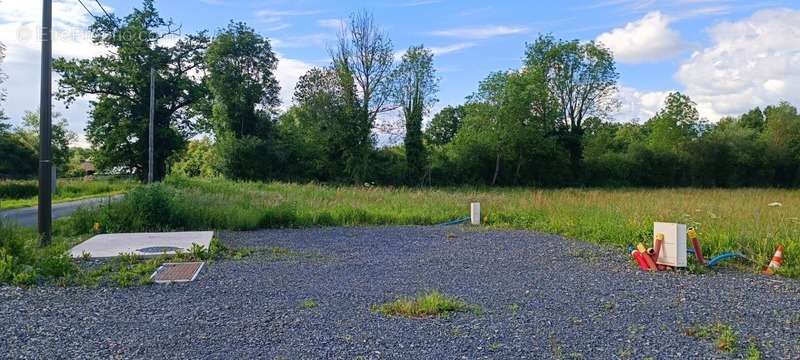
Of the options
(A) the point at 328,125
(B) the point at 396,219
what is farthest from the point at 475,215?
(A) the point at 328,125

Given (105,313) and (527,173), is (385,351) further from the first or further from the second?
(527,173)

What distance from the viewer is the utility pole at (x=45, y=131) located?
27.8 ft

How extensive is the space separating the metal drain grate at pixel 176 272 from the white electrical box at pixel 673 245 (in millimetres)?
5961

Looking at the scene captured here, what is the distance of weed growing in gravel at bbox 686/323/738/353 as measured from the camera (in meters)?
3.86

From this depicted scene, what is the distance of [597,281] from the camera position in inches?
251

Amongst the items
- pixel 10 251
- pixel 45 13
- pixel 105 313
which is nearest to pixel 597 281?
pixel 105 313

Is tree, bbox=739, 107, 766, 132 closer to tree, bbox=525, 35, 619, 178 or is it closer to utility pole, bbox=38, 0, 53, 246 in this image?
tree, bbox=525, 35, 619, 178

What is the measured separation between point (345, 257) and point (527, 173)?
101 feet

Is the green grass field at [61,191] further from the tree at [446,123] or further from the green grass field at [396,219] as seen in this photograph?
the tree at [446,123]

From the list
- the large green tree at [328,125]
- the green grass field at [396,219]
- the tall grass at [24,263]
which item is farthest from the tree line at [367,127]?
the tall grass at [24,263]

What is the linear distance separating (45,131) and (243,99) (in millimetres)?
24874

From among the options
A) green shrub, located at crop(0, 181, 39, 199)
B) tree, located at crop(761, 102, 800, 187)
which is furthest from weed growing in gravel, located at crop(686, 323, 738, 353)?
tree, located at crop(761, 102, 800, 187)

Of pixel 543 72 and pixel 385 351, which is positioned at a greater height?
pixel 543 72

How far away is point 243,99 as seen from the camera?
32719mm
